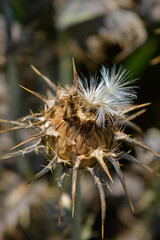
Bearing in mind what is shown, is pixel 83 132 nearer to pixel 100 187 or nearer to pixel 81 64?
pixel 100 187

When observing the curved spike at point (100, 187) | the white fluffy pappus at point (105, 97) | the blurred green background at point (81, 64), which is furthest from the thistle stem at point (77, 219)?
the blurred green background at point (81, 64)

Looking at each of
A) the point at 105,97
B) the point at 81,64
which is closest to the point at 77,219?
the point at 105,97

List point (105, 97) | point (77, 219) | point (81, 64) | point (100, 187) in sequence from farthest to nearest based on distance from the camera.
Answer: point (81, 64) < point (77, 219) < point (105, 97) < point (100, 187)

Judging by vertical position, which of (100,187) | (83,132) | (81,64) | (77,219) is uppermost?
(81,64)

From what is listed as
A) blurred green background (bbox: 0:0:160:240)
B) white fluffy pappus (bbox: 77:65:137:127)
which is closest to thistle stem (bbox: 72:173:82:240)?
white fluffy pappus (bbox: 77:65:137:127)

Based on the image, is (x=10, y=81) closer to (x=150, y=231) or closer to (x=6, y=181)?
(x=6, y=181)

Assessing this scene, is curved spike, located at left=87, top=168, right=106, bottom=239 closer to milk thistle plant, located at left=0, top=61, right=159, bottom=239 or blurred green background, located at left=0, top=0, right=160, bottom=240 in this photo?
milk thistle plant, located at left=0, top=61, right=159, bottom=239

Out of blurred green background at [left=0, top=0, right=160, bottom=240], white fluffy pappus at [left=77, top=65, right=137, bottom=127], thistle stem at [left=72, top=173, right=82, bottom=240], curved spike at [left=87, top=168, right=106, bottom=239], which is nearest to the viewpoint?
curved spike at [left=87, top=168, right=106, bottom=239]

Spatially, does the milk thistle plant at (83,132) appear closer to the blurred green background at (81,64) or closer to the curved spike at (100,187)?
the curved spike at (100,187)

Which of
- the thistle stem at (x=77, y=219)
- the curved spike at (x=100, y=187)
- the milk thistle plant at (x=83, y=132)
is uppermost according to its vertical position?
the milk thistle plant at (x=83, y=132)
